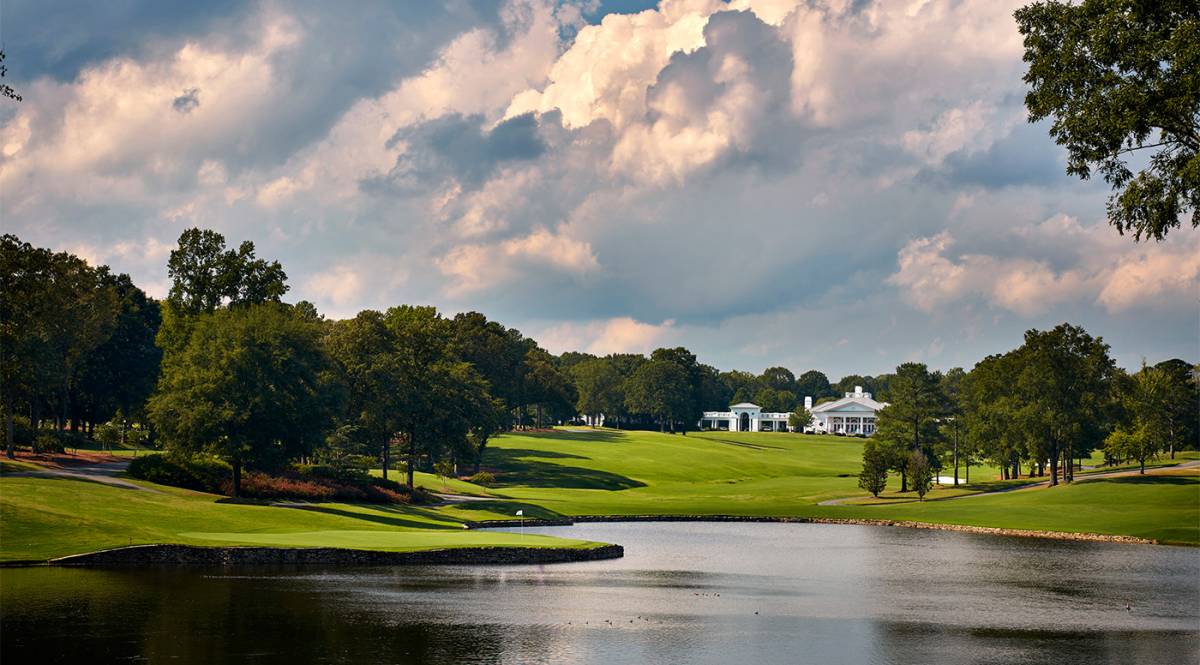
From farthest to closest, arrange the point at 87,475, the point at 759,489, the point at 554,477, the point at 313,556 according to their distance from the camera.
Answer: the point at 759,489 < the point at 554,477 < the point at 87,475 < the point at 313,556

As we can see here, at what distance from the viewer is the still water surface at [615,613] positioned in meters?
25.6

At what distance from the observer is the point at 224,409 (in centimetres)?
5825

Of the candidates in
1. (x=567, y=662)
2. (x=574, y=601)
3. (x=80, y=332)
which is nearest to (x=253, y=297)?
(x=80, y=332)

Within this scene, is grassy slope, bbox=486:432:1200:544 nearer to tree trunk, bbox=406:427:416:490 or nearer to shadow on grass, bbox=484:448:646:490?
shadow on grass, bbox=484:448:646:490

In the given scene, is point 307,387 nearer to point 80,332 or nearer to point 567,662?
point 80,332

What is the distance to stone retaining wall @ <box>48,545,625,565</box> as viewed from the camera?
38.8 m

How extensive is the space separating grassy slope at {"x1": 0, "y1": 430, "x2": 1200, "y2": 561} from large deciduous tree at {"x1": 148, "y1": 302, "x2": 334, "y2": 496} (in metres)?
4.69

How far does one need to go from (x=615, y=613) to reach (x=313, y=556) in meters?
16.9

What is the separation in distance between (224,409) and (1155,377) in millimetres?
121021

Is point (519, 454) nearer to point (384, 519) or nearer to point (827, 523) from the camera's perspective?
point (827, 523)

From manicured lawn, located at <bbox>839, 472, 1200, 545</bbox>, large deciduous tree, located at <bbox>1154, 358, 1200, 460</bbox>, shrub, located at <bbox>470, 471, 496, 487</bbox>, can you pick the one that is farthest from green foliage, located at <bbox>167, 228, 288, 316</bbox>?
large deciduous tree, located at <bbox>1154, 358, 1200, 460</bbox>

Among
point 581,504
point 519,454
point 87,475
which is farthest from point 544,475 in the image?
point 87,475

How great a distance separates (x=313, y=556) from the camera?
4200cm

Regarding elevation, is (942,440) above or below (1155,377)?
below
